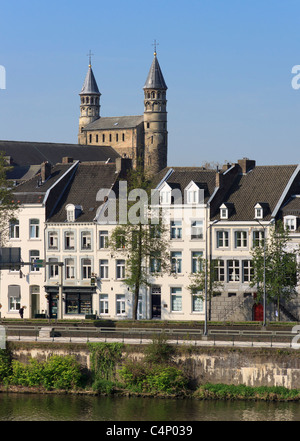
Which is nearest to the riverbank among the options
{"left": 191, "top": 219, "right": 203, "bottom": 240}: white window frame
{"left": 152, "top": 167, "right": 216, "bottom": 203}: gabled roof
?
{"left": 191, "top": 219, "right": 203, "bottom": 240}: white window frame

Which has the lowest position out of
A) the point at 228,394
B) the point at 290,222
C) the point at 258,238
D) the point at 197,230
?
the point at 228,394

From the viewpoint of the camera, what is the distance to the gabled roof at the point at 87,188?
320ft

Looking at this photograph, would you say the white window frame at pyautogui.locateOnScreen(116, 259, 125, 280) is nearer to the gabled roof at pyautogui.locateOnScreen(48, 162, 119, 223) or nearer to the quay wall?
the gabled roof at pyautogui.locateOnScreen(48, 162, 119, 223)

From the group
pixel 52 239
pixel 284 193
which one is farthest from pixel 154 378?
pixel 52 239

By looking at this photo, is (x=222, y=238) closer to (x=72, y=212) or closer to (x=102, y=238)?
(x=102, y=238)

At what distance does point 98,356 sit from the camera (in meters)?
71.6

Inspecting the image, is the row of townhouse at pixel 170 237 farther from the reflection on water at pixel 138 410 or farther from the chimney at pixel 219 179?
the reflection on water at pixel 138 410

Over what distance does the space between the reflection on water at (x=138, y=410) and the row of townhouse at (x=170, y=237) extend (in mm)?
21251

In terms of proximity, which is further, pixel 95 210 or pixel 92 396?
pixel 95 210

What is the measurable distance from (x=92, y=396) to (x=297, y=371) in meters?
12.2

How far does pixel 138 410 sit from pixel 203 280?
2506 cm

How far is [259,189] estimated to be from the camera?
93.0 m

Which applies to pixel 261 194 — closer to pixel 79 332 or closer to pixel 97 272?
pixel 97 272
